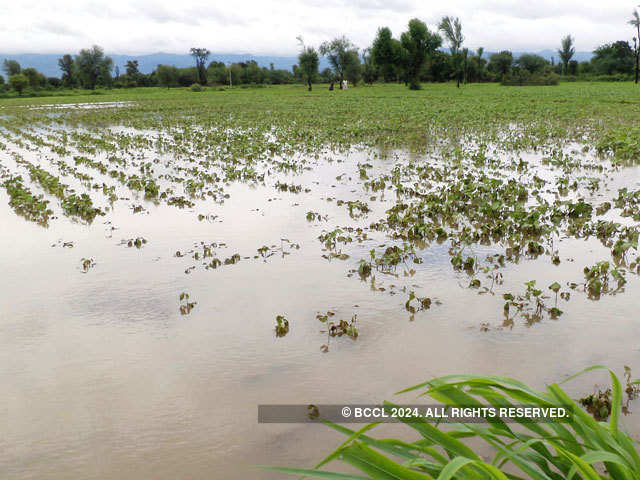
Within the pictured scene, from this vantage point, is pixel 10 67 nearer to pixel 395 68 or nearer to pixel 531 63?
pixel 395 68

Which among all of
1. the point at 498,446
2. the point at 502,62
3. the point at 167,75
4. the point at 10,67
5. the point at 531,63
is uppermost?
the point at 10,67

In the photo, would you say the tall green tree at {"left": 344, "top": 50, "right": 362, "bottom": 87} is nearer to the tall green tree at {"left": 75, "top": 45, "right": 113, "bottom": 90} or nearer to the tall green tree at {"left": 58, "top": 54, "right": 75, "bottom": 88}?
the tall green tree at {"left": 75, "top": 45, "right": 113, "bottom": 90}

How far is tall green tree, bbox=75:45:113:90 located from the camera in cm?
10406

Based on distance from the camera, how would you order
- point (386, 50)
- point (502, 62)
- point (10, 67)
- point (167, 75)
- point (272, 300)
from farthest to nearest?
point (10, 67) < point (167, 75) < point (502, 62) < point (386, 50) < point (272, 300)

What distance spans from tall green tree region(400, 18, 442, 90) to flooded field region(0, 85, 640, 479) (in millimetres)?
57969

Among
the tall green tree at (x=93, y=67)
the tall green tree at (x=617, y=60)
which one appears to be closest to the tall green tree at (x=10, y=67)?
the tall green tree at (x=93, y=67)

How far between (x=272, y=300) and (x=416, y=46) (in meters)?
67.8

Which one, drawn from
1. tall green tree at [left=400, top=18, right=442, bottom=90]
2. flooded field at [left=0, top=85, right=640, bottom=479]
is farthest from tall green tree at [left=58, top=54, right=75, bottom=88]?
flooded field at [left=0, top=85, right=640, bottom=479]

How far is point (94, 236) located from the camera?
27.5 feet

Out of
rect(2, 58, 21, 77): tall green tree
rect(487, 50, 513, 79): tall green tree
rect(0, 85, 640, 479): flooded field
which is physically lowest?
rect(0, 85, 640, 479): flooded field

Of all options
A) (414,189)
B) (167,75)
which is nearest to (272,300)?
(414,189)

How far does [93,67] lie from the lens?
105 meters

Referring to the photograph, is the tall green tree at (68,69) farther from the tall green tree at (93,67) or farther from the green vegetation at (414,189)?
the green vegetation at (414,189)

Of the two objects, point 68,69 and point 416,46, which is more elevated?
point 68,69
